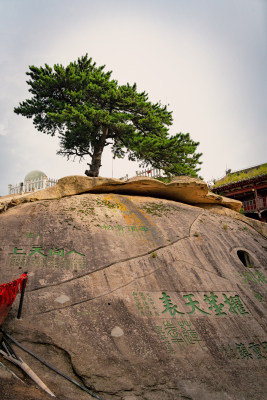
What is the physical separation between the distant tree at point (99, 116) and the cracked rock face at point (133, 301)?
12.7 ft

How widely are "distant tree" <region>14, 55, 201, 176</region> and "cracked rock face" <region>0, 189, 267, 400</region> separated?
388cm

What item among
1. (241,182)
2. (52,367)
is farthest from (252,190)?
(52,367)

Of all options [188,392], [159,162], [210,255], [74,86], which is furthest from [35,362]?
[74,86]

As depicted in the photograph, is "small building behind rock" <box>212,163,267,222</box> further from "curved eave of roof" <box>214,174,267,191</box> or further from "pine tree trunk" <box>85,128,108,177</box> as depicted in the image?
"pine tree trunk" <box>85,128,108,177</box>

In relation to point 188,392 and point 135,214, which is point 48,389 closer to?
point 188,392

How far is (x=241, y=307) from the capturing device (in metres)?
6.80

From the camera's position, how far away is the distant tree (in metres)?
12.1

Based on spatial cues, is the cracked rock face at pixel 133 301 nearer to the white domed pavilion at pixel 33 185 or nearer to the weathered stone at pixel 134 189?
the weathered stone at pixel 134 189

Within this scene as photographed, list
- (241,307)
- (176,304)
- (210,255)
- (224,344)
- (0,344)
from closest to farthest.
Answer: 1. (0,344)
2. (224,344)
3. (176,304)
4. (241,307)
5. (210,255)

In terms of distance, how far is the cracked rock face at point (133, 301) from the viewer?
4510 mm

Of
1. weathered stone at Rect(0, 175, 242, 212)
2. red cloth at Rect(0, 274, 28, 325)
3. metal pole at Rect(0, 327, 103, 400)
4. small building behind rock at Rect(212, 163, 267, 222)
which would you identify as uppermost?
small building behind rock at Rect(212, 163, 267, 222)

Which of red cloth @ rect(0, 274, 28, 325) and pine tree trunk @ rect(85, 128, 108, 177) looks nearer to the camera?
red cloth @ rect(0, 274, 28, 325)

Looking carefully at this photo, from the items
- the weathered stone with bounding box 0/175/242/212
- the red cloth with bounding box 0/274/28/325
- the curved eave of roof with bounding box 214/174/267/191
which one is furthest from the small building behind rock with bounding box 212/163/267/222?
the red cloth with bounding box 0/274/28/325

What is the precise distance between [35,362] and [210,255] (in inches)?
224
